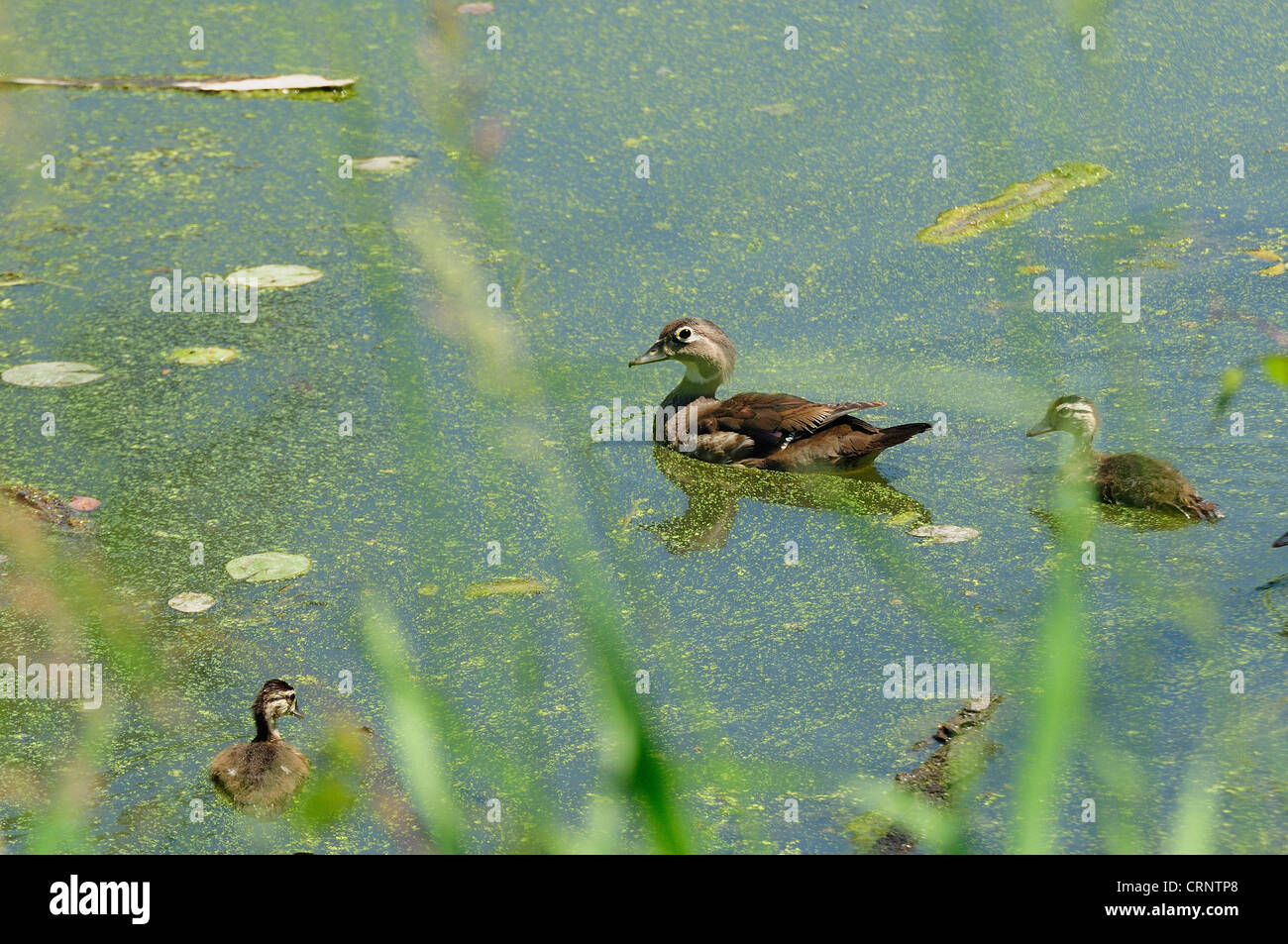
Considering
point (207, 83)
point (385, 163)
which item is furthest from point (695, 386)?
point (207, 83)

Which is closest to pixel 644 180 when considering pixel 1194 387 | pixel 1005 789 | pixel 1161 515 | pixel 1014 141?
pixel 1014 141

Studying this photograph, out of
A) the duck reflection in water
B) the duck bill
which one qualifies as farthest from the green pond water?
the duck bill

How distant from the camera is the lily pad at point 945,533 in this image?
410cm

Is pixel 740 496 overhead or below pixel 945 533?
overhead

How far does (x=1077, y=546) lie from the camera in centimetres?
398

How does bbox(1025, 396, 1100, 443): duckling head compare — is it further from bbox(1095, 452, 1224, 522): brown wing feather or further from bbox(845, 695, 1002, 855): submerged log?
bbox(845, 695, 1002, 855): submerged log

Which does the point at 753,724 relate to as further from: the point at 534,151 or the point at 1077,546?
the point at 534,151

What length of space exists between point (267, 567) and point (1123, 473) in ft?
7.23

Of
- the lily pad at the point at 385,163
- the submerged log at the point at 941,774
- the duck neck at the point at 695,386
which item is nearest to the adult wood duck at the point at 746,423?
the duck neck at the point at 695,386

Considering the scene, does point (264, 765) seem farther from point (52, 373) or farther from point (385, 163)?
point (385, 163)

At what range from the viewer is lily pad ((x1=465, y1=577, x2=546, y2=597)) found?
154 inches

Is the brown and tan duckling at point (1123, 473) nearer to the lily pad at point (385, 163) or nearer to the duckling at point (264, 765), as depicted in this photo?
the duckling at point (264, 765)

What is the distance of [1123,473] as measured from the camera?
13.7ft

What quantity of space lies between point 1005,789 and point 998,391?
202 centimetres
